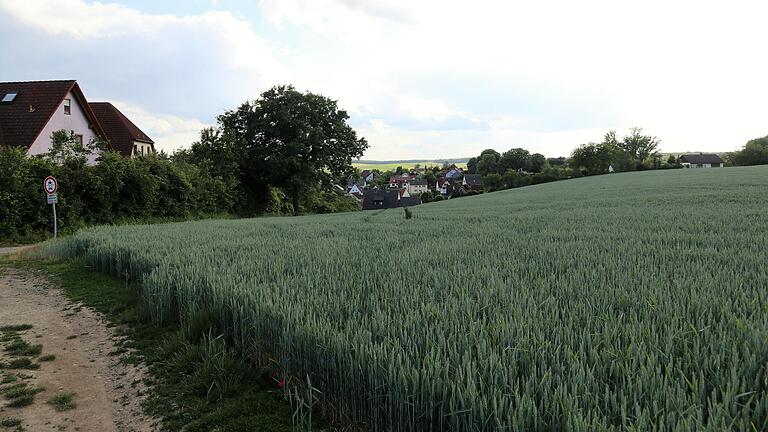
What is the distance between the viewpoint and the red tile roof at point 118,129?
3575cm

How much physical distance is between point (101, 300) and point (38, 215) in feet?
42.7

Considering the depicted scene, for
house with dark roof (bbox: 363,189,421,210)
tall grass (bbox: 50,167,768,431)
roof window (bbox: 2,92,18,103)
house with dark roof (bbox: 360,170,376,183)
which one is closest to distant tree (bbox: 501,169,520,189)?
house with dark roof (bbox: 363,189,421,210)

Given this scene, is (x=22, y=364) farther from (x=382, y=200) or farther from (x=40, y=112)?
(x=382, y=200)

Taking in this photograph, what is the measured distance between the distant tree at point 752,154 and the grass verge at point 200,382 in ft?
291

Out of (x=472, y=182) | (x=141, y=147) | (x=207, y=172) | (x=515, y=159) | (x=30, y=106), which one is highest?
(x=515, y=159)

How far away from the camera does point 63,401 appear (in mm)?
3887

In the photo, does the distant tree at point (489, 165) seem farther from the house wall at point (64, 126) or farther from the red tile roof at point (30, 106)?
the red tile roof at point (30, 106)

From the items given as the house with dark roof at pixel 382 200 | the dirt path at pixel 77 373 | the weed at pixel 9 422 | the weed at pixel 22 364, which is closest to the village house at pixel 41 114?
the dirt path at pixel 77 373

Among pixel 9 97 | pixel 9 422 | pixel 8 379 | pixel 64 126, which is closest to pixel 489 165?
pixel 64 126

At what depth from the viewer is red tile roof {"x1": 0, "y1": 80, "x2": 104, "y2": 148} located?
81.6 feet

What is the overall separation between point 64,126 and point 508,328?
106 ft

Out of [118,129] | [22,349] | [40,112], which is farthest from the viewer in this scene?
[118,129]

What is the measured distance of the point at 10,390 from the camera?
159 inches

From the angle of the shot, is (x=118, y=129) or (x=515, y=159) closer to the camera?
(x=118, y=129)
